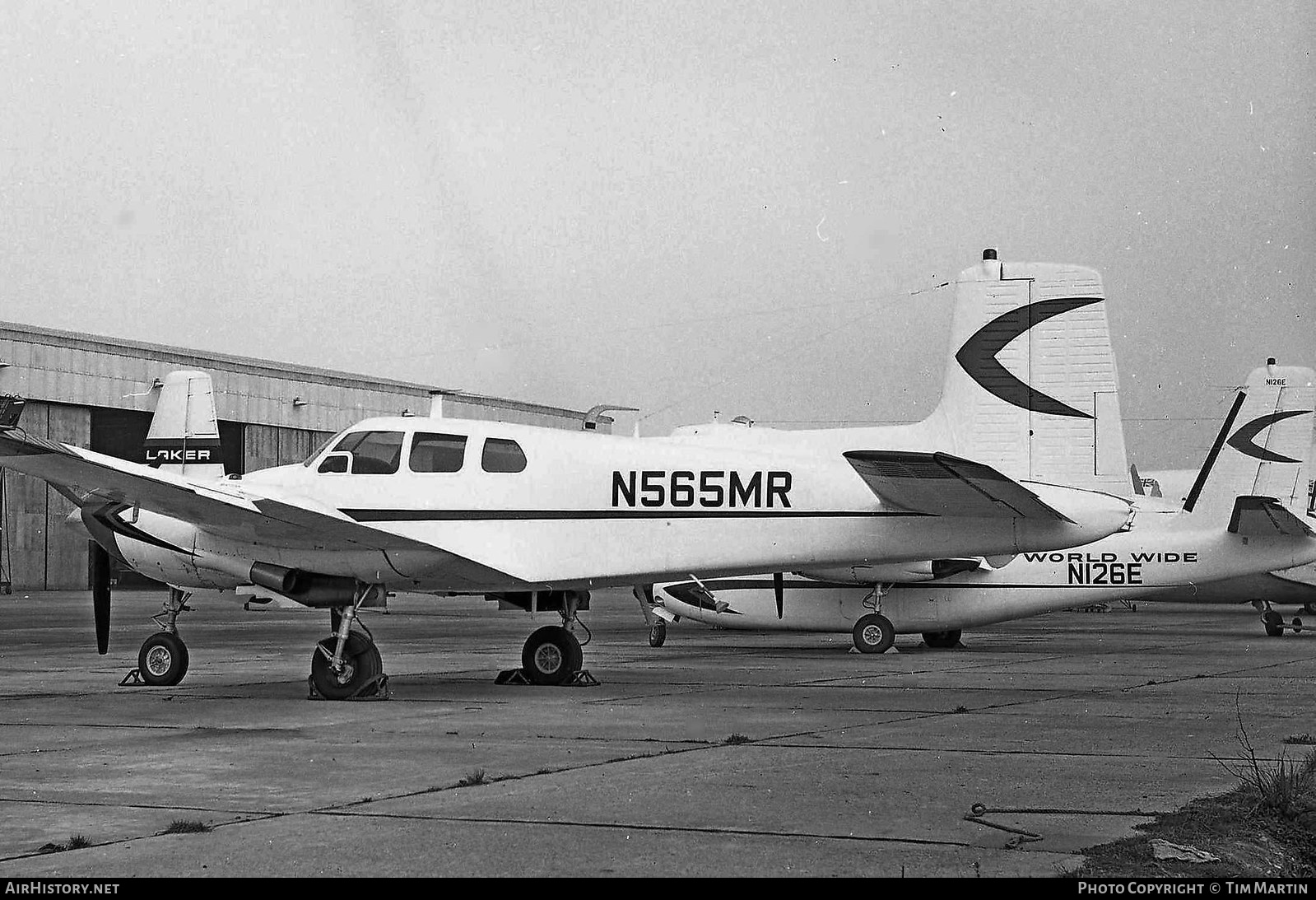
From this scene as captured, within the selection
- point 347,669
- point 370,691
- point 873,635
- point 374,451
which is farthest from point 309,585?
point 873,635

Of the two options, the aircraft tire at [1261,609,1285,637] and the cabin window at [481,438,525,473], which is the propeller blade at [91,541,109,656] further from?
the aircraft tire at [1261,609,1285,637]

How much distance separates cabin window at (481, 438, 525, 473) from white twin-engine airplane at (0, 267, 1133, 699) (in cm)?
2

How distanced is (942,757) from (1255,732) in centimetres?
334

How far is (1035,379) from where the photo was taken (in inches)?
604

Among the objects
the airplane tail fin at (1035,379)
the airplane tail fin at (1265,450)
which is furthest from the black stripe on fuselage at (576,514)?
the airplane tail fin at (1265,450)

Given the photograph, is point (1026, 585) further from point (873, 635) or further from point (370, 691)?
point (370, 691)

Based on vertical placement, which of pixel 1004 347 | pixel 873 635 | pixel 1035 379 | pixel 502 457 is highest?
pixel 1004 347

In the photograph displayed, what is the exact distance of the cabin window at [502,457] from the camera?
15211 millimetres

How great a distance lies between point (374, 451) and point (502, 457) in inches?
55.6

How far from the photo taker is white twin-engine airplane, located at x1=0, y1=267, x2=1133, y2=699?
1468 centimetres

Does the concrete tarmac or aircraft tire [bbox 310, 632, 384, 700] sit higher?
aircraft tire [bbox 310, 632, 384, 700]

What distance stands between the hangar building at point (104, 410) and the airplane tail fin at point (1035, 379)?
30.8 metres

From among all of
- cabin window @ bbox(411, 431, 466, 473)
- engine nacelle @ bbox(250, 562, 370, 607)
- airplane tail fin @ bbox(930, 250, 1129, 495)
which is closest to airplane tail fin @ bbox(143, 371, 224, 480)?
engine nacelle @ bbox(250, 562, 370, 607)

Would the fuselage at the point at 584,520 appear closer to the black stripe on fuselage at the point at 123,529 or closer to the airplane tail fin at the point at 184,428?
the black stripe on fuselage at the point at 123,529
